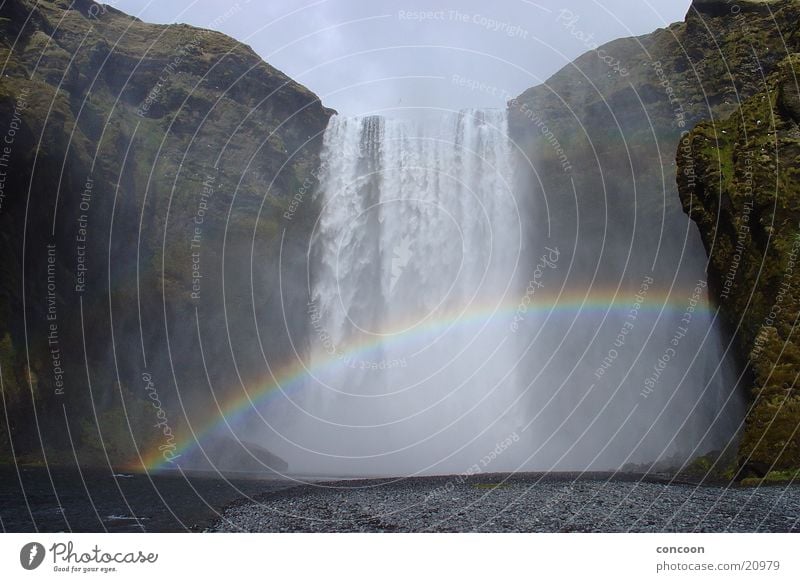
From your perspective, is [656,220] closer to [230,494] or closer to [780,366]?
[780,366]

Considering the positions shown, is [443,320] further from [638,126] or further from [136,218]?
[136,218]

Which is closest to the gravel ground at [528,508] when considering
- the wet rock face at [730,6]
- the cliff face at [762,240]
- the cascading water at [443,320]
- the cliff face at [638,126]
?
the cliff face at [762,240]

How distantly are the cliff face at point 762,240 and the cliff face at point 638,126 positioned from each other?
1790cm

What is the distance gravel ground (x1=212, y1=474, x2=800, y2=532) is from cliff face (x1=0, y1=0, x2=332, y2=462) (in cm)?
2661

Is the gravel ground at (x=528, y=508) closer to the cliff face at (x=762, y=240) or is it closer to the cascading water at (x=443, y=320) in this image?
the cliff face at (x=762, y=240)

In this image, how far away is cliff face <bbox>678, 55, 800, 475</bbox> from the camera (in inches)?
938

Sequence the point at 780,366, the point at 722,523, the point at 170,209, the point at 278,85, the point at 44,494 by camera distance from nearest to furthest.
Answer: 1. the point at 722,523
2. the point at 780,366
3. the point at 44,494
4. the point at 170,209
5. the point at 278,85

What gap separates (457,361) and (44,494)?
3545cm

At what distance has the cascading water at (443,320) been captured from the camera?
175 ft

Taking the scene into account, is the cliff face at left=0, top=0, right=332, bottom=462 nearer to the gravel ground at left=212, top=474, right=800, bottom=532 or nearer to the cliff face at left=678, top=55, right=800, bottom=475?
the gravel ground at left=212, top=474, right=800, bottom=532

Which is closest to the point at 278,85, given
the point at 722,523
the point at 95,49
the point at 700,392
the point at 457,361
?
the point at 95,49

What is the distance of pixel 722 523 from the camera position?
17641 mm

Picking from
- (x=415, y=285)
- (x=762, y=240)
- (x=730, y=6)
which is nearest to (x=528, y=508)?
(x=762, y=240)

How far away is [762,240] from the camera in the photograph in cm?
2661
